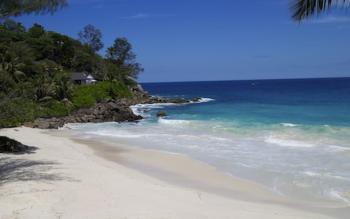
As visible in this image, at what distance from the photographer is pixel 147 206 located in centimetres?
1060

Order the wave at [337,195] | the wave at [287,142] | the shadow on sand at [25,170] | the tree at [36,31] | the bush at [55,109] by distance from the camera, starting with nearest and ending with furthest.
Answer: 1. the shadow on sand at [25,170]
2. the wave at [337,195]
3. the wave at [287,142]
4. the bush at [55,109]
5. the tree at [36,31]

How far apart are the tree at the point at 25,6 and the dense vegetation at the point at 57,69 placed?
476 cm

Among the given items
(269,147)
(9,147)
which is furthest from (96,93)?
(9,147)

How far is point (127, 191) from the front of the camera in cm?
1230

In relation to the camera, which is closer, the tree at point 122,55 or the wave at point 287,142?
the wave at point 287,142

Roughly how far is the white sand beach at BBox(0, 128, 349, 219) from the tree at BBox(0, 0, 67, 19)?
4.50 metres

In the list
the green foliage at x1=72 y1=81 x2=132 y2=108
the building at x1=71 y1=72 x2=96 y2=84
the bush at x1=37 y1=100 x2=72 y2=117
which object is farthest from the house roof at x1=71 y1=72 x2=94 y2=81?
the bush at x1=37 y1=100 x2=72 y2=117

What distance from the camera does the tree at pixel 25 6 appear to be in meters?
12.0

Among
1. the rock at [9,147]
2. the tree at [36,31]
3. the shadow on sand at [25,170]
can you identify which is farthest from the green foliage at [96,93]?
the shadow on sand at [25,170]

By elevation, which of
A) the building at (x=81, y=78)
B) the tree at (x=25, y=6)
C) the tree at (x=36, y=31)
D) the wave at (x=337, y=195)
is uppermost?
the tree at (x=36, y=31)

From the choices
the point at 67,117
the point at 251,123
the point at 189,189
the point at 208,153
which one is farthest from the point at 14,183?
the point at 67,117

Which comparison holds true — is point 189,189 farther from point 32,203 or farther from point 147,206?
point 32,203

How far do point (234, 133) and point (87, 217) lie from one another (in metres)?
22.1

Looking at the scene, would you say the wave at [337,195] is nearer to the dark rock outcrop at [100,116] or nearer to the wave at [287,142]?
the wave at [287,142]
